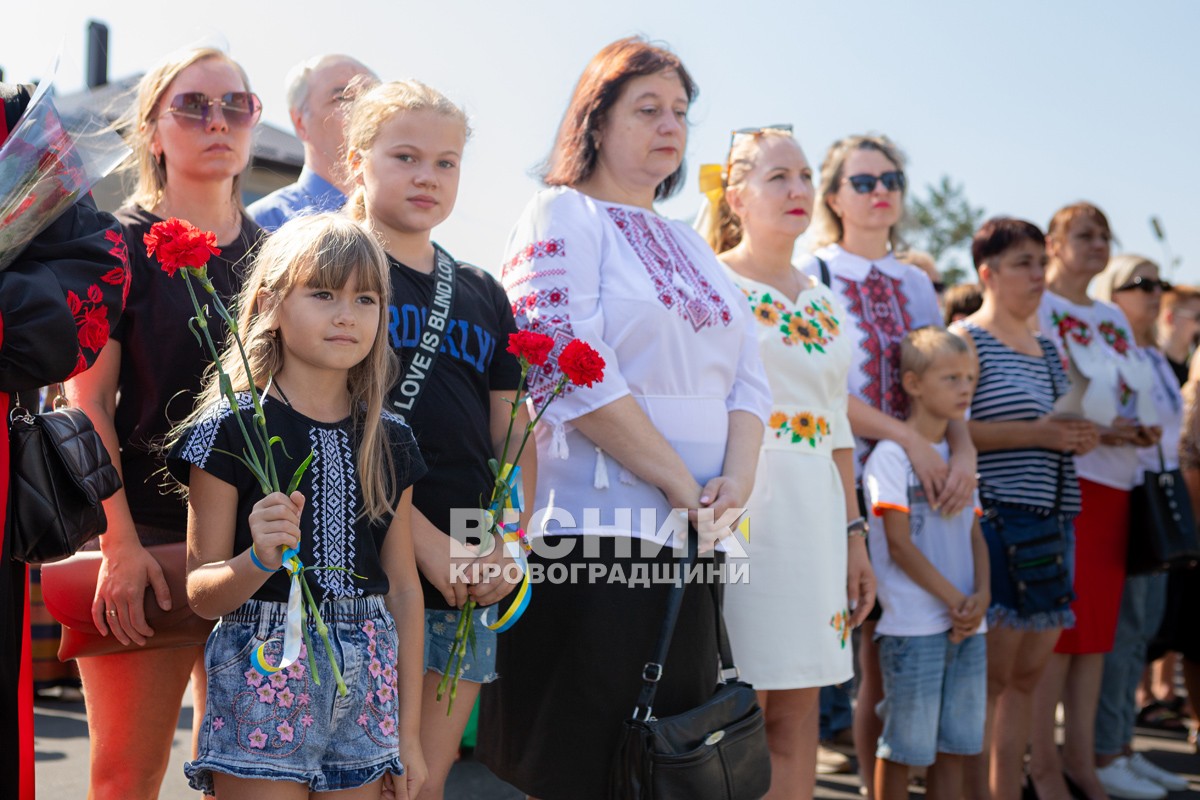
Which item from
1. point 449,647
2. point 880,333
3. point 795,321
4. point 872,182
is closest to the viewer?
point 449,647

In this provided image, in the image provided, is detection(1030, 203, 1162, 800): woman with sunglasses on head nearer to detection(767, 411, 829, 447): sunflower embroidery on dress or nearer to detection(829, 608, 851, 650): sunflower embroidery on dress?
detection(829, 608, 851, 650): sunflower embroidery on dress

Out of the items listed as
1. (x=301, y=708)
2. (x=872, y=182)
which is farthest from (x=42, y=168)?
(x=872, y=182)

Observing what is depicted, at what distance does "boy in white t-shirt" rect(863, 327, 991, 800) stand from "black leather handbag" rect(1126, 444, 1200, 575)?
4.09 ft

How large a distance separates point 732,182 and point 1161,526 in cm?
247

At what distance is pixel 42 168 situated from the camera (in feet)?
7.26

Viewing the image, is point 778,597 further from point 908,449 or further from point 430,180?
Result: point 430,180

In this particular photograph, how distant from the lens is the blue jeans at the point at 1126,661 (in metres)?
5.20

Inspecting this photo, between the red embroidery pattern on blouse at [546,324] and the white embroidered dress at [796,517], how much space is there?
2.46 ft

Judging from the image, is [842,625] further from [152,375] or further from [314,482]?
[152,375]

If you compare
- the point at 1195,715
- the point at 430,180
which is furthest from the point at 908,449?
the point at 1195,715

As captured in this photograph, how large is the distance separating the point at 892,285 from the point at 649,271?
1585 mm

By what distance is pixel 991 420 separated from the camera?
4.57 metres

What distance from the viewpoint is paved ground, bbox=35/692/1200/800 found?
14.7 feet

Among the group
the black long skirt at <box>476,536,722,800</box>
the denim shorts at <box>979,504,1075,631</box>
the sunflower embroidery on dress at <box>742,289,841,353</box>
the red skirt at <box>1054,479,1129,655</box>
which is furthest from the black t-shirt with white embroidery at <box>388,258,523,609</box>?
the red skirt at <box>1054,479,1129,655</box>
